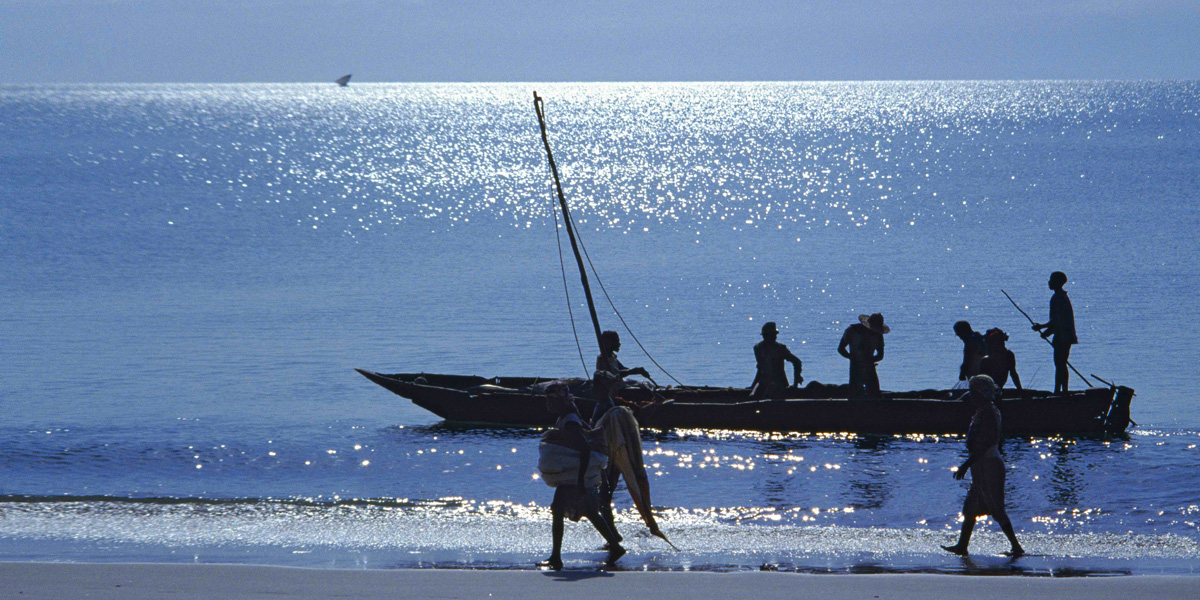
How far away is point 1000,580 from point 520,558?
148 inches

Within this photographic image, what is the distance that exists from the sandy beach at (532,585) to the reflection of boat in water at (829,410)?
647 cm

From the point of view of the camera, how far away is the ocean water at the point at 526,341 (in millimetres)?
11367

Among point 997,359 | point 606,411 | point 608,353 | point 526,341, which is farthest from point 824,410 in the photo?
point 526,341

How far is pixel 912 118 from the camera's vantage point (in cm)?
16575

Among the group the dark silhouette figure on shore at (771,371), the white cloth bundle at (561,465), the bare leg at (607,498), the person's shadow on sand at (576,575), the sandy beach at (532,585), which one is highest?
the dark silhouette figure on shore at (771,371)

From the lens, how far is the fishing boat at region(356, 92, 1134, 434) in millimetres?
15875

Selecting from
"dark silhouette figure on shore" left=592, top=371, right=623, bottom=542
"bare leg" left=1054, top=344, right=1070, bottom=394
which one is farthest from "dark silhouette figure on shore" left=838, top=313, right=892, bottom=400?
"dark silhouette figure on shore" left=592, top=371, right=623, bottom=542

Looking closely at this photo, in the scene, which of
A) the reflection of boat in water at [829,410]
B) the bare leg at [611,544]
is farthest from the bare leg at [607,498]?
the reflection of boat in water at [829,410]

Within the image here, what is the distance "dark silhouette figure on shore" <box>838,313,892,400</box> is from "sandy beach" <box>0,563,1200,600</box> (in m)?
6.89

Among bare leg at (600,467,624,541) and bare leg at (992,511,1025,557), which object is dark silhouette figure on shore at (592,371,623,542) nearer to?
bare leg at (600,467,624,541)

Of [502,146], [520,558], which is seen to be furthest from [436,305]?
[502,146]

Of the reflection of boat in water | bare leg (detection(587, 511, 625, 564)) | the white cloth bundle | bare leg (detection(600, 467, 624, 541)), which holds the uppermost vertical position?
the reflection of boat in water

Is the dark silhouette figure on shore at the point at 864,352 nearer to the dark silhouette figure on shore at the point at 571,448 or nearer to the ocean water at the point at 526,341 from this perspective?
the ocean water at the point at 526,341

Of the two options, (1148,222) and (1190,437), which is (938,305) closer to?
(1190,437)
